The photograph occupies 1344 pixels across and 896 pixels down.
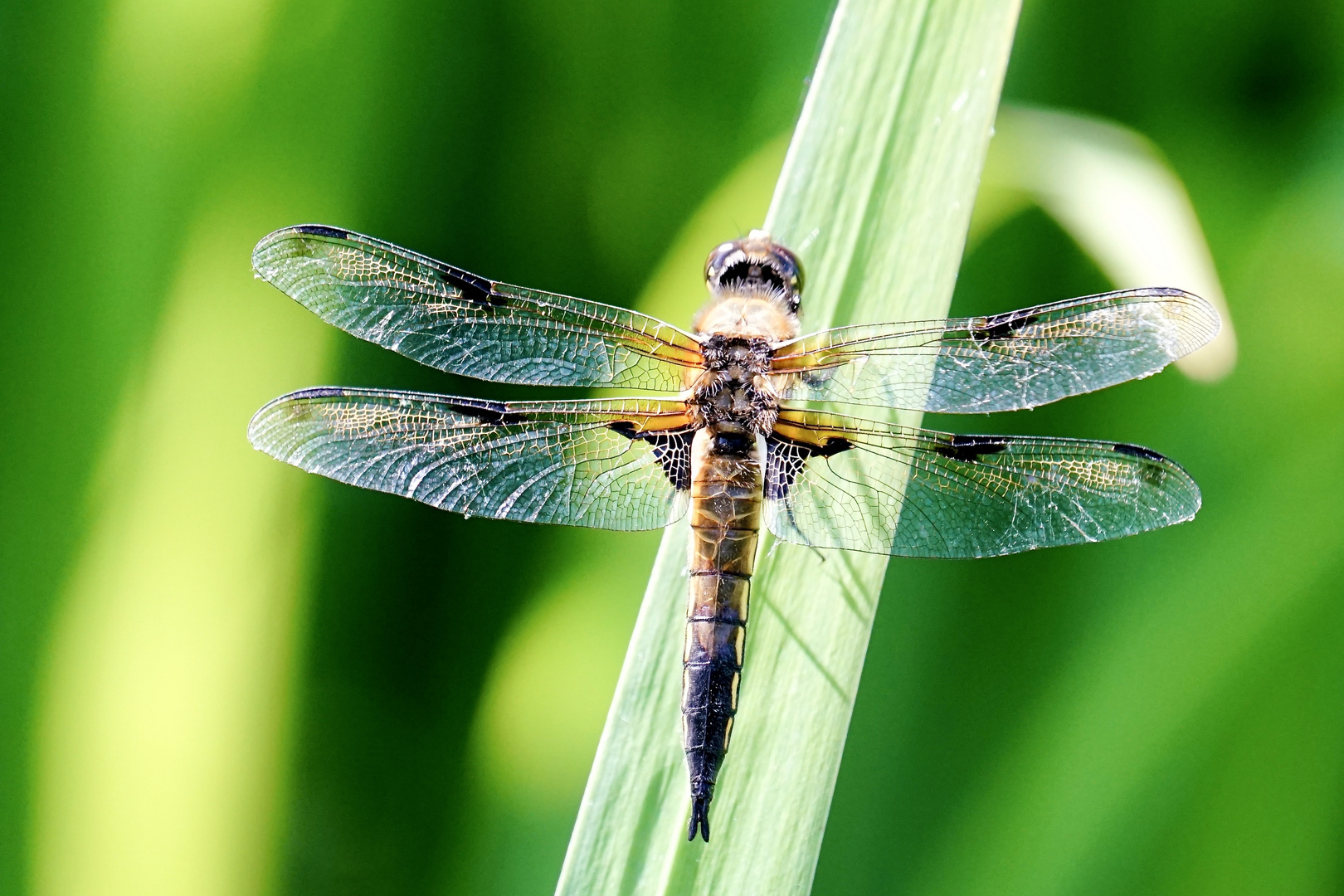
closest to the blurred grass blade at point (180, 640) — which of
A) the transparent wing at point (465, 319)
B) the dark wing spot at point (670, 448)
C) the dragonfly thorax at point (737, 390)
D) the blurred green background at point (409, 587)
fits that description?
the blurred green background at point (409, 587)

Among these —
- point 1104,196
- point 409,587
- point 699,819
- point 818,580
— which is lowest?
point 699,819

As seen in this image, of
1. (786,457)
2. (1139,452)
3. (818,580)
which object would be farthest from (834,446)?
(1139,452)

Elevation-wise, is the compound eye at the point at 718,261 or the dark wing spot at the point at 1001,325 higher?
the compound eye at the point at 718,261

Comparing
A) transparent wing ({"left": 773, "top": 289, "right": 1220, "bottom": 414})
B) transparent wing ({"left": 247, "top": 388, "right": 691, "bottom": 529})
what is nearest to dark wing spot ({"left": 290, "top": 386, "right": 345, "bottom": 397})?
transparent wing ({"left": 247, "top": 388, "right": 691, "bottom": 529})

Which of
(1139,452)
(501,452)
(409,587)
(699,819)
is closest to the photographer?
(699,819)

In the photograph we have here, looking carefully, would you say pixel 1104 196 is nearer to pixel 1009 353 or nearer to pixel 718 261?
pixel 1009 353

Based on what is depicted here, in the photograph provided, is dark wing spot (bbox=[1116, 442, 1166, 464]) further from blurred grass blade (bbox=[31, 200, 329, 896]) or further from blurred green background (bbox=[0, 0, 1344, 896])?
blurred grass blade (bbox=[31, 200, 329, 896])

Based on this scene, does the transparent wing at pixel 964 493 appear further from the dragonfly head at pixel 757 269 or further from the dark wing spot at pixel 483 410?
the dark wing spot at pixel 483 410
